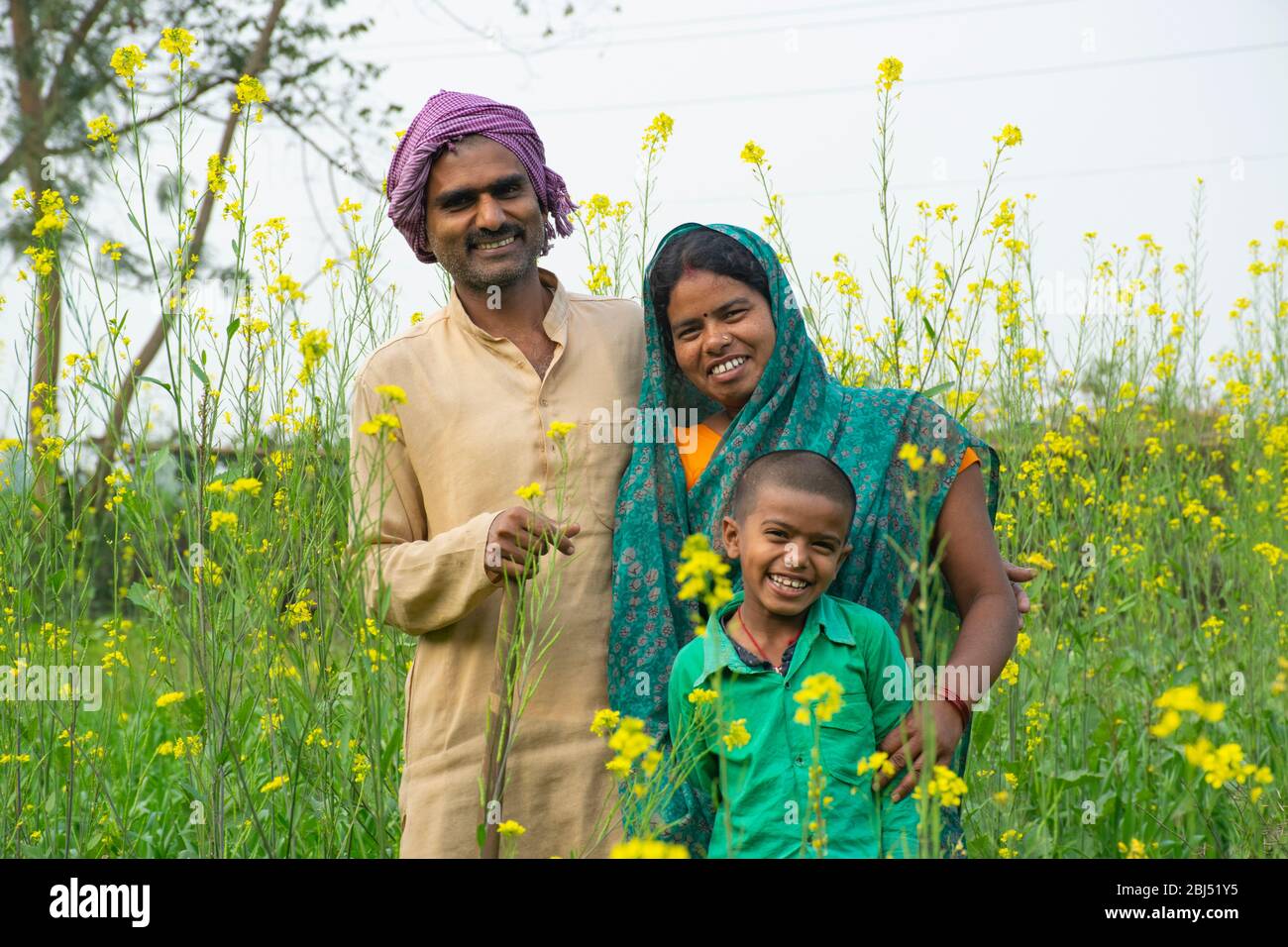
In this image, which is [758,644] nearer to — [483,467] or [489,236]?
[483,467]

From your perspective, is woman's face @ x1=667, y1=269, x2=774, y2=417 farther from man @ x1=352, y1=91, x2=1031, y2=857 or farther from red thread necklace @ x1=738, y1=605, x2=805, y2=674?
red thread necklace @ x1=738, y1=605, x2=805, y2=674

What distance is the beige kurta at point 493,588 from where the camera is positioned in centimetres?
213

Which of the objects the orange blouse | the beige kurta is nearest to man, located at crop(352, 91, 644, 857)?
the beige kurta

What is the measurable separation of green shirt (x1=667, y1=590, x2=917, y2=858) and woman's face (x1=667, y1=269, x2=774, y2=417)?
396mm

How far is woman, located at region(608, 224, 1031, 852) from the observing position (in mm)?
2047

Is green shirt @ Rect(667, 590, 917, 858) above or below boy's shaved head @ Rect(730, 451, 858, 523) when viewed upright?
below

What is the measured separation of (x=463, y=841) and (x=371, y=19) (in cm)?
776

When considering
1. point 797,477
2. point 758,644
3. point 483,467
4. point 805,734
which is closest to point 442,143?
point 483,467

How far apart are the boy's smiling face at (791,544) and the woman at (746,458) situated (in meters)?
0.20

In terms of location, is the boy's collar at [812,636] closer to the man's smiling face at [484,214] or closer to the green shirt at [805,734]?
the green shirt at [805,734]

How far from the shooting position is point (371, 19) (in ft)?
28.6

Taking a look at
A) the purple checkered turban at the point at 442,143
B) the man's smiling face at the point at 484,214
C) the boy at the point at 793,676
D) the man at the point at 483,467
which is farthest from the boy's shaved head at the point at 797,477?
the purple checkered turban at the point at 442,143

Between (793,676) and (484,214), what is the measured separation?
0.95 metres
